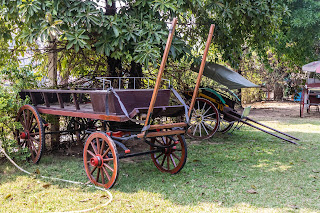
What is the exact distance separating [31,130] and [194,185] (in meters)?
3.13

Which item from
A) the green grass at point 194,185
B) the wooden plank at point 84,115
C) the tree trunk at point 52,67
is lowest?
the green grass at point 194,185

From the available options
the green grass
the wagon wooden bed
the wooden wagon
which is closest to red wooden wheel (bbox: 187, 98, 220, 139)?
the wooden wagon

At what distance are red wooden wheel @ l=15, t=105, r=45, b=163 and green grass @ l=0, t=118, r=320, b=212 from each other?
31 cm

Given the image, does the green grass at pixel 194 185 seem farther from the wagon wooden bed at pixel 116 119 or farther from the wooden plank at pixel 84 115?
the wooden plank at pixel 84 115

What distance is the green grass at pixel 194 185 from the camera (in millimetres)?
4102

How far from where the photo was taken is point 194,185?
4887 millimetres

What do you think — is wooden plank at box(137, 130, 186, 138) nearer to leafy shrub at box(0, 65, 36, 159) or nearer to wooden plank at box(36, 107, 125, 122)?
wooden plank at box(36, 107, 125, 122)

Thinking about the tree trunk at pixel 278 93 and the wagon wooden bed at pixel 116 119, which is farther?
the tree trunk at pixel 278 93

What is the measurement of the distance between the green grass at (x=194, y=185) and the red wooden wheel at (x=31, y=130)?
0.31 metres

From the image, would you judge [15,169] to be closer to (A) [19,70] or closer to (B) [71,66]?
(A) [19,70]

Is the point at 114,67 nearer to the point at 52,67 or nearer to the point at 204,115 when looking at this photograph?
the point at 52,67

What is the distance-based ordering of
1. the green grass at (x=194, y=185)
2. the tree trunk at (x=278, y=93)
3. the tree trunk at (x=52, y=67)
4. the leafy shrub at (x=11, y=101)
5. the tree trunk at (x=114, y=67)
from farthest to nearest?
the tree trunk at (x=278, y=93), the tree trunk at (x=114, y=67), the tree trunk at (x=52, y=67), the leafy shrub at (x=11, y=101), the green grass at (x=194, y=185)

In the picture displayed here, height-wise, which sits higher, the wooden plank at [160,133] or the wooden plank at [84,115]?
the wooden plank at [84,115]

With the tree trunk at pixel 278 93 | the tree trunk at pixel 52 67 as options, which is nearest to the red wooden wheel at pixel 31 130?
the tree trunk at pixel 52 67
